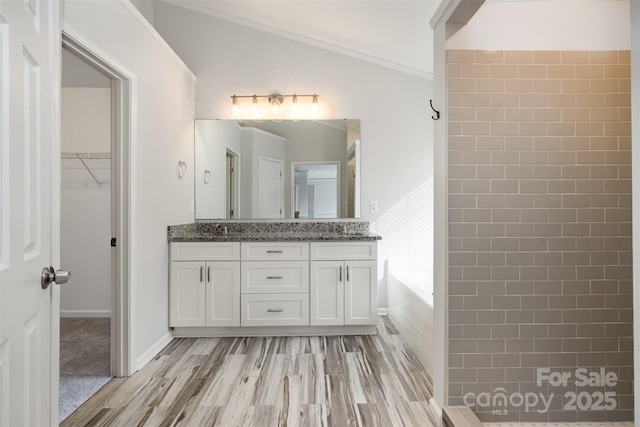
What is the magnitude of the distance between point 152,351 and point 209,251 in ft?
2.73

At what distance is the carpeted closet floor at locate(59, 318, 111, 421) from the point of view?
2104 mm

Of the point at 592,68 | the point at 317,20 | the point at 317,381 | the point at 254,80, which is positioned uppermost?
the point at 317,20

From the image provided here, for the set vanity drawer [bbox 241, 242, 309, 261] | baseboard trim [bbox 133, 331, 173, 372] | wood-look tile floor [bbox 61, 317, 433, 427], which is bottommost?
wood-look tile floor [bbox 61, 317, 433, 427]

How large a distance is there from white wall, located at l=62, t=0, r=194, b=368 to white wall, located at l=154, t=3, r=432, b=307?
487 mm

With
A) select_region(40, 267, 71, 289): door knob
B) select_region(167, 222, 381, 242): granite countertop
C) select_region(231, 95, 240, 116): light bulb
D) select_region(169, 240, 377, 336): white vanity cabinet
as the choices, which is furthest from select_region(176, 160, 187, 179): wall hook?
select_region(40, 267, 71, 289): door knob

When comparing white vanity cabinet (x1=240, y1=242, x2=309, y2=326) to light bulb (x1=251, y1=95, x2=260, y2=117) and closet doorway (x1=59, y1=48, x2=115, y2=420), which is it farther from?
closet doorway (x1=59, y1=48, x2=115, y2=420)

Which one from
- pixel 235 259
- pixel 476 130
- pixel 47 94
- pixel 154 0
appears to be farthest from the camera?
pixel 154 0

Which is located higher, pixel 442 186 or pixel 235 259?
pixel 442 186

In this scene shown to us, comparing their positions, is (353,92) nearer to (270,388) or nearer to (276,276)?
(276,276)

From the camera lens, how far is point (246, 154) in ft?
11.9

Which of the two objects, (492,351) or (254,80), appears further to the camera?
(254,80)

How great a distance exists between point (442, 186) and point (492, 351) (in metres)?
0.84

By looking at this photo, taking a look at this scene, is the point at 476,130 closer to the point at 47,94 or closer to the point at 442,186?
the point at 442,186

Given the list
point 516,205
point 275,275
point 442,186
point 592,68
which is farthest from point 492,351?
point 275,275
